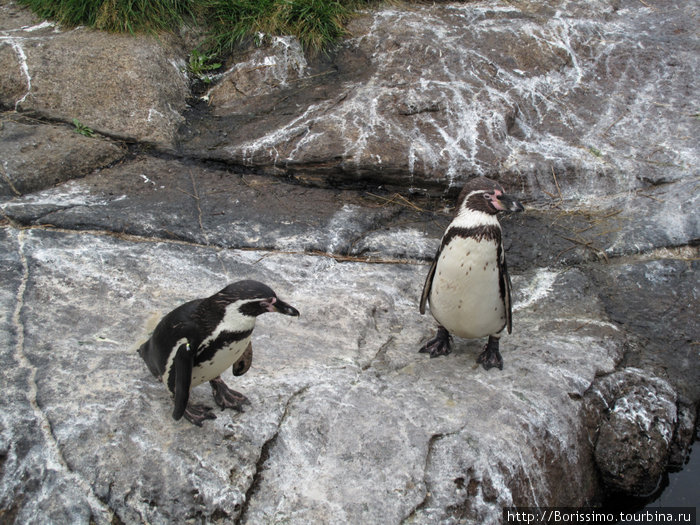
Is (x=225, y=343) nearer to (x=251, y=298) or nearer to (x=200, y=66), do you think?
(x=251, y=298)

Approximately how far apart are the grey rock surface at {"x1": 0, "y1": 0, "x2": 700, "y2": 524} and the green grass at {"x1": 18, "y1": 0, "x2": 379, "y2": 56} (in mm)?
183

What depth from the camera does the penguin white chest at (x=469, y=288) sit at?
3.21 m

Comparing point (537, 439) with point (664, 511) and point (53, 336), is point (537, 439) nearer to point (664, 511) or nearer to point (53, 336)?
point (664, 511)

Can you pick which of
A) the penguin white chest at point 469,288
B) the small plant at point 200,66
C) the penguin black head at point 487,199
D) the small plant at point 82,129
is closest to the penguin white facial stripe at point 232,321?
the penguin white chest at point 469,288

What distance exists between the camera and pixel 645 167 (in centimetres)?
507

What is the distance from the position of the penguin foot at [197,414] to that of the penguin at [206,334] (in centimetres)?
11

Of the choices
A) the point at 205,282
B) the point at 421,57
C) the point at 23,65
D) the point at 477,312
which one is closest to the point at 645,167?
the point at 421,57

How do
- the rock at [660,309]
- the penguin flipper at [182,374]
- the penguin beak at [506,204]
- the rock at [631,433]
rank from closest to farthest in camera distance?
the penguin flipper at [182,374]
the penguin beak at [506,204]
the rock at [631,433]
the rock at [660,309]

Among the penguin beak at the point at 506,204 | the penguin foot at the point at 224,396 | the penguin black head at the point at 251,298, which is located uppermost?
the penguin beak at the point at 506,204

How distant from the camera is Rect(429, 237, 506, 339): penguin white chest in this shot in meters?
3.21

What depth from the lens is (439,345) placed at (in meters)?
3.61

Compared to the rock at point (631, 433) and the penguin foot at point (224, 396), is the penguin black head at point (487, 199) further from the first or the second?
the penguin foot at point (224, 396)

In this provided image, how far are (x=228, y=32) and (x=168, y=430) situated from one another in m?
4.28

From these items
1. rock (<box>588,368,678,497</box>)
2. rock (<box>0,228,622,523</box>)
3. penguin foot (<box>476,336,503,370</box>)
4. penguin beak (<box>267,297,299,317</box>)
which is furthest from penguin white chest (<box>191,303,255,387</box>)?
rock (<box>588,368,678,497</box>)
